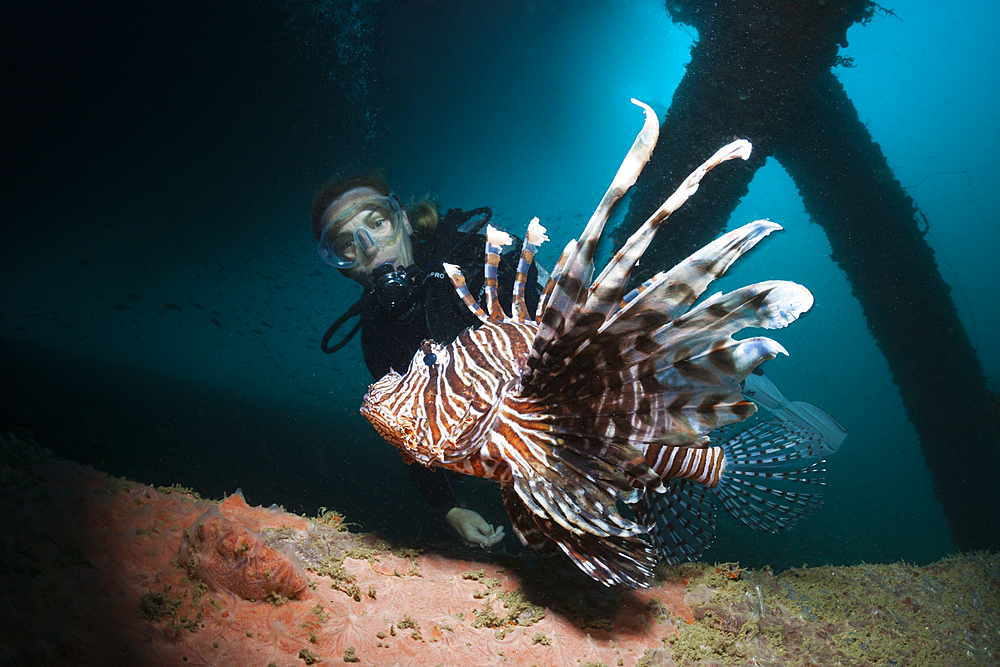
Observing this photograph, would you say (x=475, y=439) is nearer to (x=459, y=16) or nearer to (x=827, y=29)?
(x=827, y=29)

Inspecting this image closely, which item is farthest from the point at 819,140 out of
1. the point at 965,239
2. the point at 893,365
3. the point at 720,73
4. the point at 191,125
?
the point at 965,239

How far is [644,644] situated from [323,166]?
19.6 meters

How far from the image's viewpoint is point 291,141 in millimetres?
15133

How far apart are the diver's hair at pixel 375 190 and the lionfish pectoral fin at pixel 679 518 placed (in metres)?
3.74

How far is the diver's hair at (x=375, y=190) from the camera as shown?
16.3 feet

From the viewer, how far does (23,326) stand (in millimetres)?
40125

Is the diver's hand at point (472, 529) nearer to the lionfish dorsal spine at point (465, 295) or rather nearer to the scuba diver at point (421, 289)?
the scuba diver at point (421, 289)

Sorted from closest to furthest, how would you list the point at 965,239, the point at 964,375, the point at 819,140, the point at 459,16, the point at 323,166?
the point at 819,140 → the point at 964,375 → the point at 459,16 → the point at 323,166 → the point at 965,239

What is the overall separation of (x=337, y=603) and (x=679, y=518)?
217 cm

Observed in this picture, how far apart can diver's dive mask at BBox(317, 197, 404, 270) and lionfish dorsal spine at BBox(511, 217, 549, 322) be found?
2938 mm

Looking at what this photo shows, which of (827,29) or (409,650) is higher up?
(827,29)

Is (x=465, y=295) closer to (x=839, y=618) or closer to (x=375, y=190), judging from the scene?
(x=839, y=618)

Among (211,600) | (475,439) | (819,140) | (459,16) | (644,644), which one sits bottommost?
(211,600)

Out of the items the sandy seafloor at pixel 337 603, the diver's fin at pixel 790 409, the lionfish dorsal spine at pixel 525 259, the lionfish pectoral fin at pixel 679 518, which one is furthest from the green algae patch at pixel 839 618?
the lionfish dorsal spine at pixel 525 259
